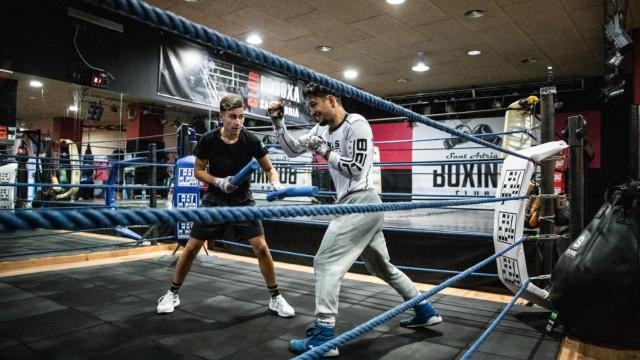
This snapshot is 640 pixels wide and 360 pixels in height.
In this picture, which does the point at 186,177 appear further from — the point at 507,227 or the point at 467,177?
the point at 467,177

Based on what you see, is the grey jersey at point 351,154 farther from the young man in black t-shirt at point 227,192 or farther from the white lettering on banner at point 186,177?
the white lettering on banner at point 186,177

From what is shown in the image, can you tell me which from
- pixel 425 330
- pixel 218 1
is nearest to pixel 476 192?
pixel 218 1

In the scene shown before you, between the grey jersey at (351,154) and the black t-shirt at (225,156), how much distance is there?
50 cm

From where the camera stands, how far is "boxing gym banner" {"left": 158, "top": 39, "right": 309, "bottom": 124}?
493 centimetres

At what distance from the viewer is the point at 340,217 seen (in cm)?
168

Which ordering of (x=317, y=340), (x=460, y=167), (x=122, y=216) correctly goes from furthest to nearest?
(x=460, y=167), (x=317, y=340), (x=122, y=216)

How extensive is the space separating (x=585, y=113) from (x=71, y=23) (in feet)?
27.0

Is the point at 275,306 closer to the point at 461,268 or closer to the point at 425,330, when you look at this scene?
the point at 425,330

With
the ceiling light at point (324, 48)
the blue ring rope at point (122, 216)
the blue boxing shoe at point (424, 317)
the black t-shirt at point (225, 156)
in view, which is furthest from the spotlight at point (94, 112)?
the blue ring rope at point (122, 216)

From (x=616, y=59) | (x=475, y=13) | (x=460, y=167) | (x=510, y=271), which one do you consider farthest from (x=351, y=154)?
(x=460, y=167)

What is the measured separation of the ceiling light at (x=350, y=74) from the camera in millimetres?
7285

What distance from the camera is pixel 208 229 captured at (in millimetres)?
2137

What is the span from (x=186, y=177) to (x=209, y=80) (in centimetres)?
246

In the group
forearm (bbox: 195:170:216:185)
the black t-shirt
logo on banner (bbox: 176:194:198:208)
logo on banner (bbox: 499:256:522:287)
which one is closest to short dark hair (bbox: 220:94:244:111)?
the black t-shirt
